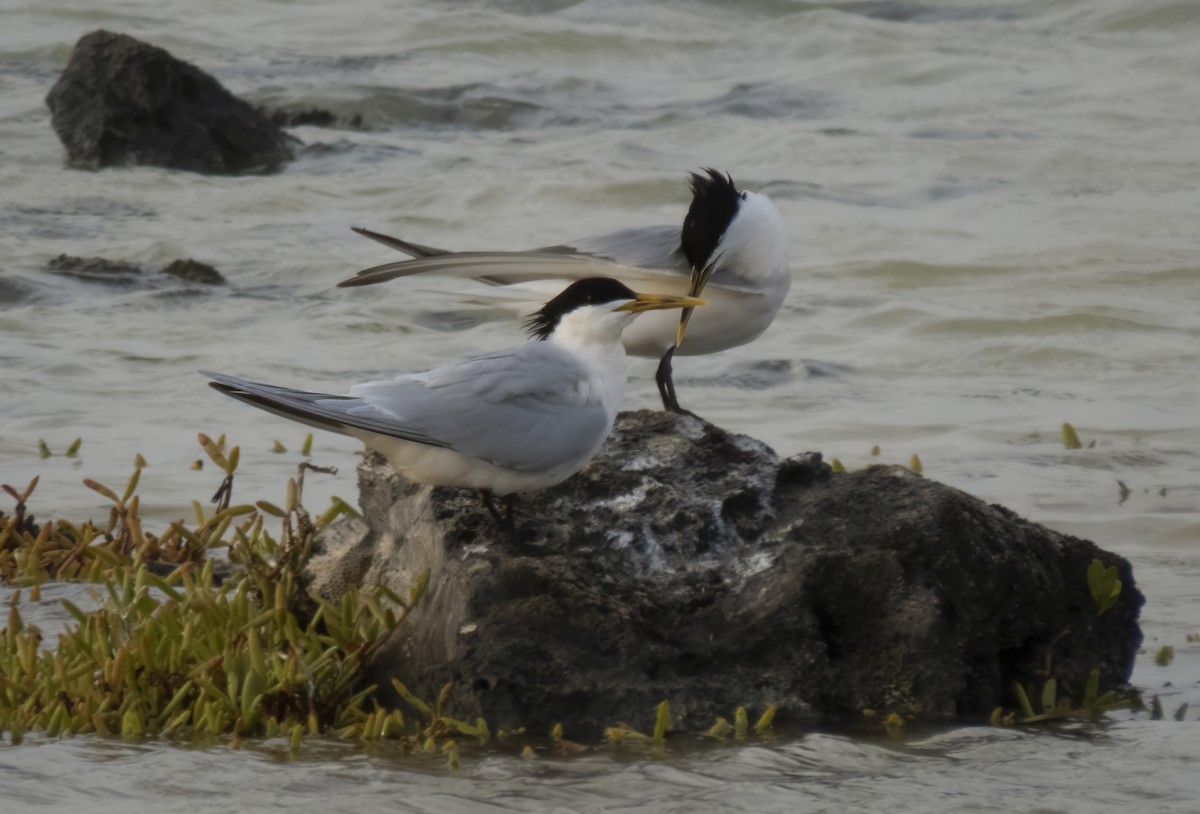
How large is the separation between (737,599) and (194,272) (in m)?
8.09

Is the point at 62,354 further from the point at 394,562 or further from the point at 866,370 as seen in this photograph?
the point at 394,562

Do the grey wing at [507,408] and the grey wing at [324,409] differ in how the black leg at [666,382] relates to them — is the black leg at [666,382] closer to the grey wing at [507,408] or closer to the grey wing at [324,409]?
the grey wing at [507,408]

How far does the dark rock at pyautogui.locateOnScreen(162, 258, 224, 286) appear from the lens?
37.9 feet

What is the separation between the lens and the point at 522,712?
13.2ft

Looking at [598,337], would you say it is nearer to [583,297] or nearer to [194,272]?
[583,297]

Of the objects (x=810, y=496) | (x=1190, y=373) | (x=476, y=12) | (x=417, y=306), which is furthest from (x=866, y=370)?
(x=476, y=12)

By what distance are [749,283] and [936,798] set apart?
8.59ft

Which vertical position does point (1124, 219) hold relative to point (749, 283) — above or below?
above

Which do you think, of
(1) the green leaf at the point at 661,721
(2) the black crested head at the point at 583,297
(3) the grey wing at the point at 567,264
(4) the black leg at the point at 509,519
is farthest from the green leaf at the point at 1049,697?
(3) the grey wing at the point at 567,264

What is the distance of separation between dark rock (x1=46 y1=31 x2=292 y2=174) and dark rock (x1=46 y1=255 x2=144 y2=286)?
2359mm

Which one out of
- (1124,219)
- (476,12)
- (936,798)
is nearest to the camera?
(936,798)

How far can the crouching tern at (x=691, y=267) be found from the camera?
5.73 metres

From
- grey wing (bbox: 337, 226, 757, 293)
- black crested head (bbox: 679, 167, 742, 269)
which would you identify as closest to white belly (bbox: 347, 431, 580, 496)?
grey wing (bbox: 337, 226, 757, 293)

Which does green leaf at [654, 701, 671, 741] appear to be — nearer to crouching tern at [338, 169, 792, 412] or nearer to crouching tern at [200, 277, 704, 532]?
crouching tern at [200, 277, 704, 532]
